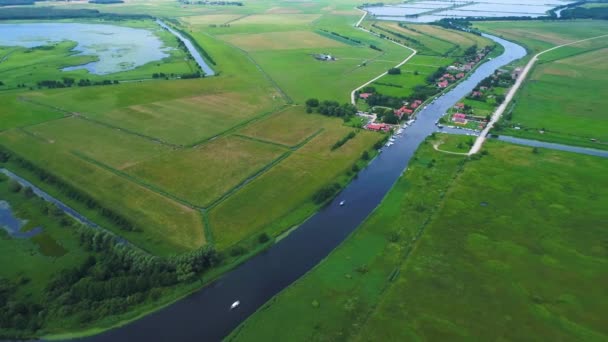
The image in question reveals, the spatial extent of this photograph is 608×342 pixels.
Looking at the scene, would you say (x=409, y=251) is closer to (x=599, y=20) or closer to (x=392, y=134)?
(x=392, y=134)

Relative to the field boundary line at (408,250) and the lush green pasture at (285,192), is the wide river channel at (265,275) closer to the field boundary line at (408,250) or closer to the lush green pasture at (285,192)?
the lush green pasture at (285,192)

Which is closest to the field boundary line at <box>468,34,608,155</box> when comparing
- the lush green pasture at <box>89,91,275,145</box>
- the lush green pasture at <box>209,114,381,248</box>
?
the lush green pasture at <box>209,114,381,248</box>

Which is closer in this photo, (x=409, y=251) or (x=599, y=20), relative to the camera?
(x=409, y=251)

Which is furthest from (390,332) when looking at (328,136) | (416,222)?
(328,136)

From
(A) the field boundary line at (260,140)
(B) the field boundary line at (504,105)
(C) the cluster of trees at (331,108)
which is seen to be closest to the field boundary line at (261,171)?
(A) the field boundary line at (260,140)

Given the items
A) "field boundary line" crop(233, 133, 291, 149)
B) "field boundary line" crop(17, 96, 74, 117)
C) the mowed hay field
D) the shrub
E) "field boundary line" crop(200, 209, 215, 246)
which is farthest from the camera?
the mowed hay field

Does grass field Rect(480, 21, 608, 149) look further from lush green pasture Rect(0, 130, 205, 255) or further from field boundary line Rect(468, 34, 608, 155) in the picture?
lush green pasture Rect(0, 130, 205, 255)
